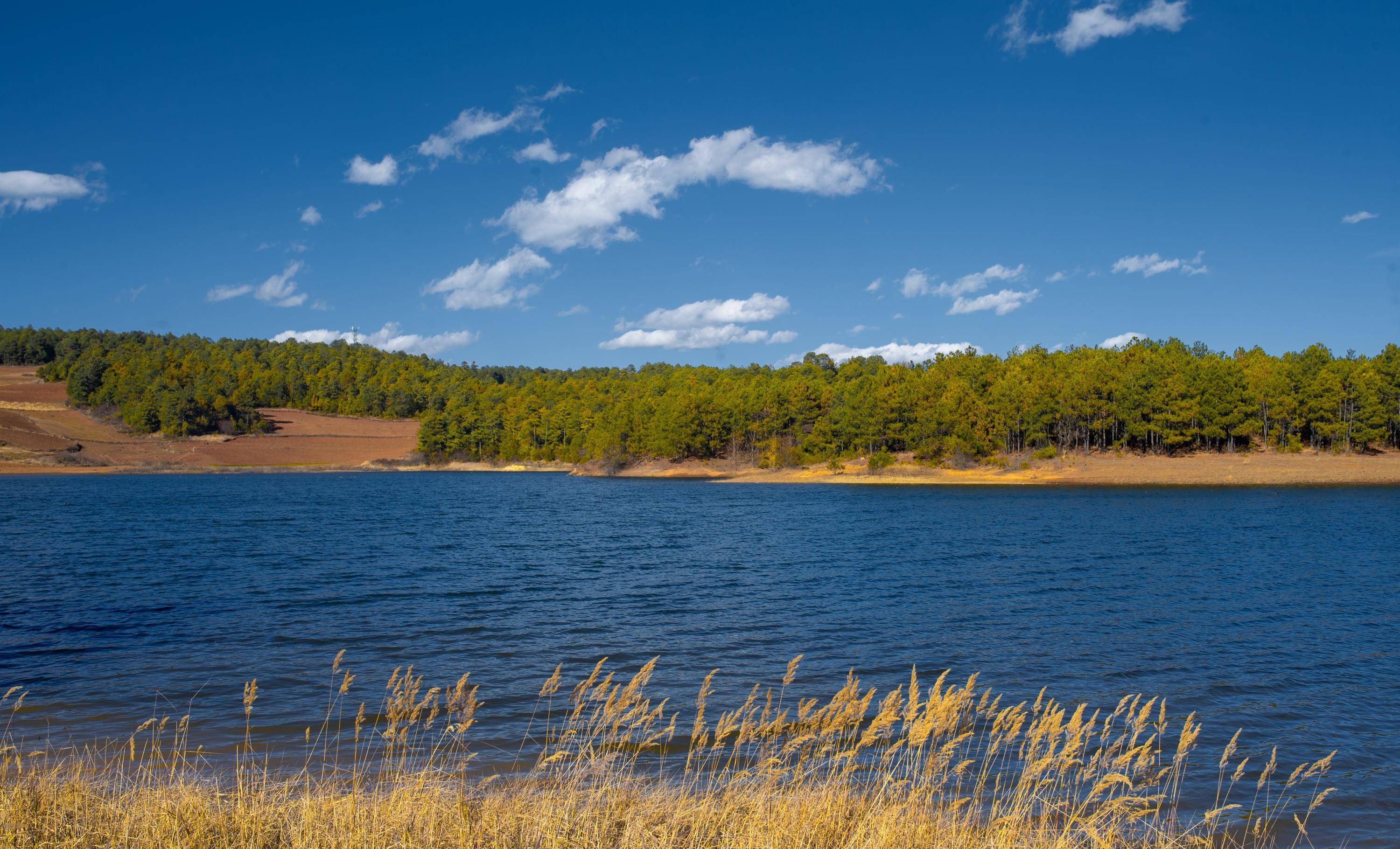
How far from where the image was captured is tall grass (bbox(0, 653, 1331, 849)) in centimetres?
730

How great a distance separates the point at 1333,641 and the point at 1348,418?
373ft

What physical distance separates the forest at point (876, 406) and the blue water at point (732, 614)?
60640 millimetres

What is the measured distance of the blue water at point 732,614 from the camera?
14.6 meters

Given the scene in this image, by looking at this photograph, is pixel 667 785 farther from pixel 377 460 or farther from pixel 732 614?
pixel 377 460

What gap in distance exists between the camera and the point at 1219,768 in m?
11.4

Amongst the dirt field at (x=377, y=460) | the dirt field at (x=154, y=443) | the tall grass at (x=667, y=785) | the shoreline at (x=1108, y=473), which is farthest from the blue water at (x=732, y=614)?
the dirt field at (x=154, y=443)

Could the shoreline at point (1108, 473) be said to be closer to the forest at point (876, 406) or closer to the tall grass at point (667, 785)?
the forest at point (876, 406)

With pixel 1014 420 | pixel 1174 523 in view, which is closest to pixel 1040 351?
pixel 1014 420

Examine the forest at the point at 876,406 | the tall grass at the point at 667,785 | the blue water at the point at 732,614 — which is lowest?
the blue water at the point at 732,614

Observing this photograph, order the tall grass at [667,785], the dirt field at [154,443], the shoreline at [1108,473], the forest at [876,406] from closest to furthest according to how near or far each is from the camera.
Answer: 1. the tall grass at [667,785]
2. the shoreline at [1108,473]
3. the forest at [876,406]
4. the dirt field at [154,443]

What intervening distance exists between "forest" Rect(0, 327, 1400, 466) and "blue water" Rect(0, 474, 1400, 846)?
60.6 m

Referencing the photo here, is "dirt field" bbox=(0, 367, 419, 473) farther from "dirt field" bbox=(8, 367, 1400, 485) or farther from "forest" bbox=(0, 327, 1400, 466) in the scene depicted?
"forest" bbox=(0, 327, 1400, 466)

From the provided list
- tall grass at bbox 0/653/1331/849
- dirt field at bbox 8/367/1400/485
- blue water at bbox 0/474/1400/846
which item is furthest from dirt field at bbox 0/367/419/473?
tall grass at bbox 0/653/1331/849

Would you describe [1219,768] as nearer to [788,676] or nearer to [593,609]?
[788,676]
